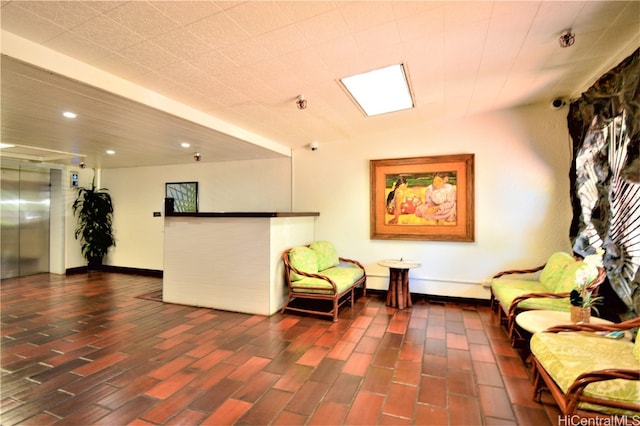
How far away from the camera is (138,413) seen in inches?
78.7

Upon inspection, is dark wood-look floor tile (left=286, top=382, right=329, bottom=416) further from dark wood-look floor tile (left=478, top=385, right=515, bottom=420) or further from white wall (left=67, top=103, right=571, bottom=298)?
white wall (left=67, top=103, right=571, bottom=298)

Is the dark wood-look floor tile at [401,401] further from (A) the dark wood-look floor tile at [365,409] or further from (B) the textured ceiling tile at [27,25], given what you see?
(B) the textured ceiling tile at [27,25]

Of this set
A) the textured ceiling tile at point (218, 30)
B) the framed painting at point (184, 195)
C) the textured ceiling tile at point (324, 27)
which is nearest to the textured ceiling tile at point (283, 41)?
the textured ceiling tile at point (324, 27)

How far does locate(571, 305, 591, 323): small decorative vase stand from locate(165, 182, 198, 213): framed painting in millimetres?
6221

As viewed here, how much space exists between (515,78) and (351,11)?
2.34m

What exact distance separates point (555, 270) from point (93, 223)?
28.4 feet

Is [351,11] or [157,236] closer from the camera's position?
[351,11]

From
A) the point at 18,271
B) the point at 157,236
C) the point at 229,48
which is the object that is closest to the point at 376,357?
the point at 229,48

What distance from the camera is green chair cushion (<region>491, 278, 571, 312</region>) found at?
294cm

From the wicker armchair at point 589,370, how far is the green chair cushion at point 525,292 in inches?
30.8

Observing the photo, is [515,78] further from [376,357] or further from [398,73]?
[376,357]

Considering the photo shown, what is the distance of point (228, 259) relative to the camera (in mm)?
4113

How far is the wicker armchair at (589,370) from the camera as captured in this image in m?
1.52

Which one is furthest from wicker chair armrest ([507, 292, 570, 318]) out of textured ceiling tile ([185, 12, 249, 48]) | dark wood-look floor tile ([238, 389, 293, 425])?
textured ceiling tile ([185, 12, 249, 48])
